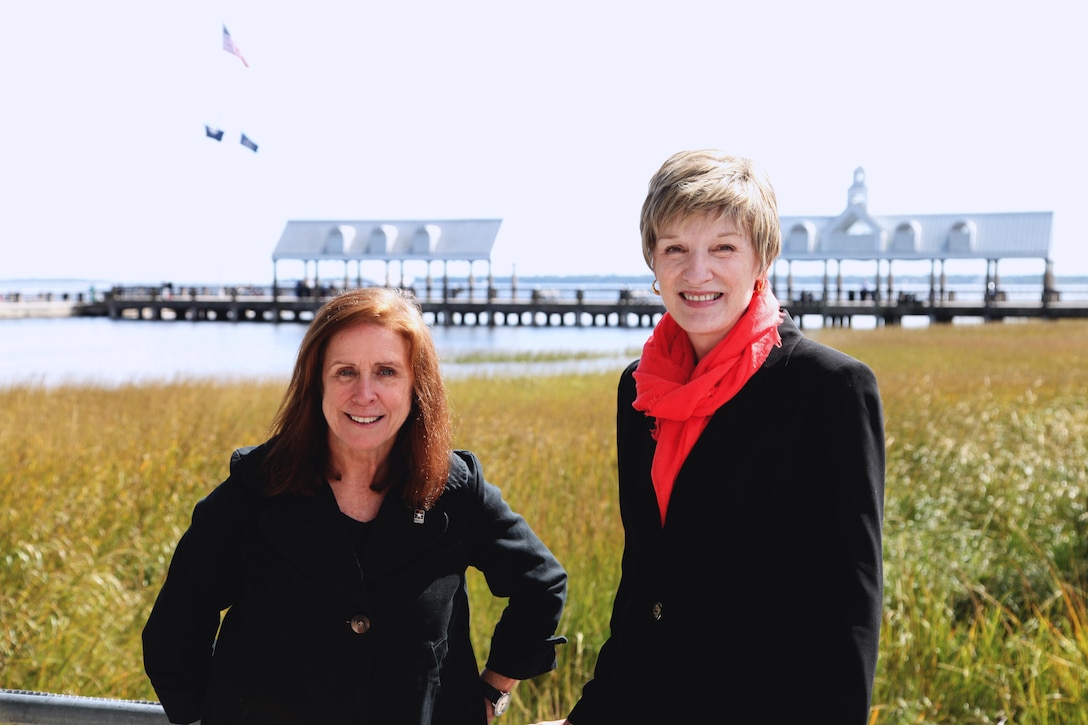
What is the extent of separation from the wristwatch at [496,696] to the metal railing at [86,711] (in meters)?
0.67

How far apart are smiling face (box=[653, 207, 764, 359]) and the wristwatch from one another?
0.92 meters

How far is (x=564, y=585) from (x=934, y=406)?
8.39m

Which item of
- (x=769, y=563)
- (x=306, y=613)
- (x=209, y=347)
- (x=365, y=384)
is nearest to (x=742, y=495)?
(x=769, y=563)

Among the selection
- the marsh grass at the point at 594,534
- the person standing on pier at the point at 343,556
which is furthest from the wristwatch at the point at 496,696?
the marsh grass at the point at 594,534

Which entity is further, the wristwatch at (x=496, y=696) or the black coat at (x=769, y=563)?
the wristwatch at (x=496, y=696)

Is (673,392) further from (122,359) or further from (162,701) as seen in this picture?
(122,359)

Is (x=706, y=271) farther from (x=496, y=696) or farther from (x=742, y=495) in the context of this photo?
(x=496, y=696)

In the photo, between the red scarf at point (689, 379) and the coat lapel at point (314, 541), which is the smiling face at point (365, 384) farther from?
the red scarf at point (689, 379)

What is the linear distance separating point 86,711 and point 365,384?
0.90 metres

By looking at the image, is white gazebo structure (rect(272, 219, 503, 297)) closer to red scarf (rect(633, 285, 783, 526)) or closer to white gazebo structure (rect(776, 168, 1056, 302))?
white gazebo structure (rect(776, 168, 1056, 302))

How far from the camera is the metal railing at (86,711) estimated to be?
211cm

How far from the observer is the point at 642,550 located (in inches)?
78.7

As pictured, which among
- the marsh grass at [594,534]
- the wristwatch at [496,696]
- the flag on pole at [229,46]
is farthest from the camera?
the flag on pole at [229,46]

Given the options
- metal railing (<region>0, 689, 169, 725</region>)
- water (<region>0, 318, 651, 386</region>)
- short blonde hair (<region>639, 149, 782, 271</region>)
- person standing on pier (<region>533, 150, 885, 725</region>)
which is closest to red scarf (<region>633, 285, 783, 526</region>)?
person standing on pier (<region>533, 150, 885, 725</region>)
